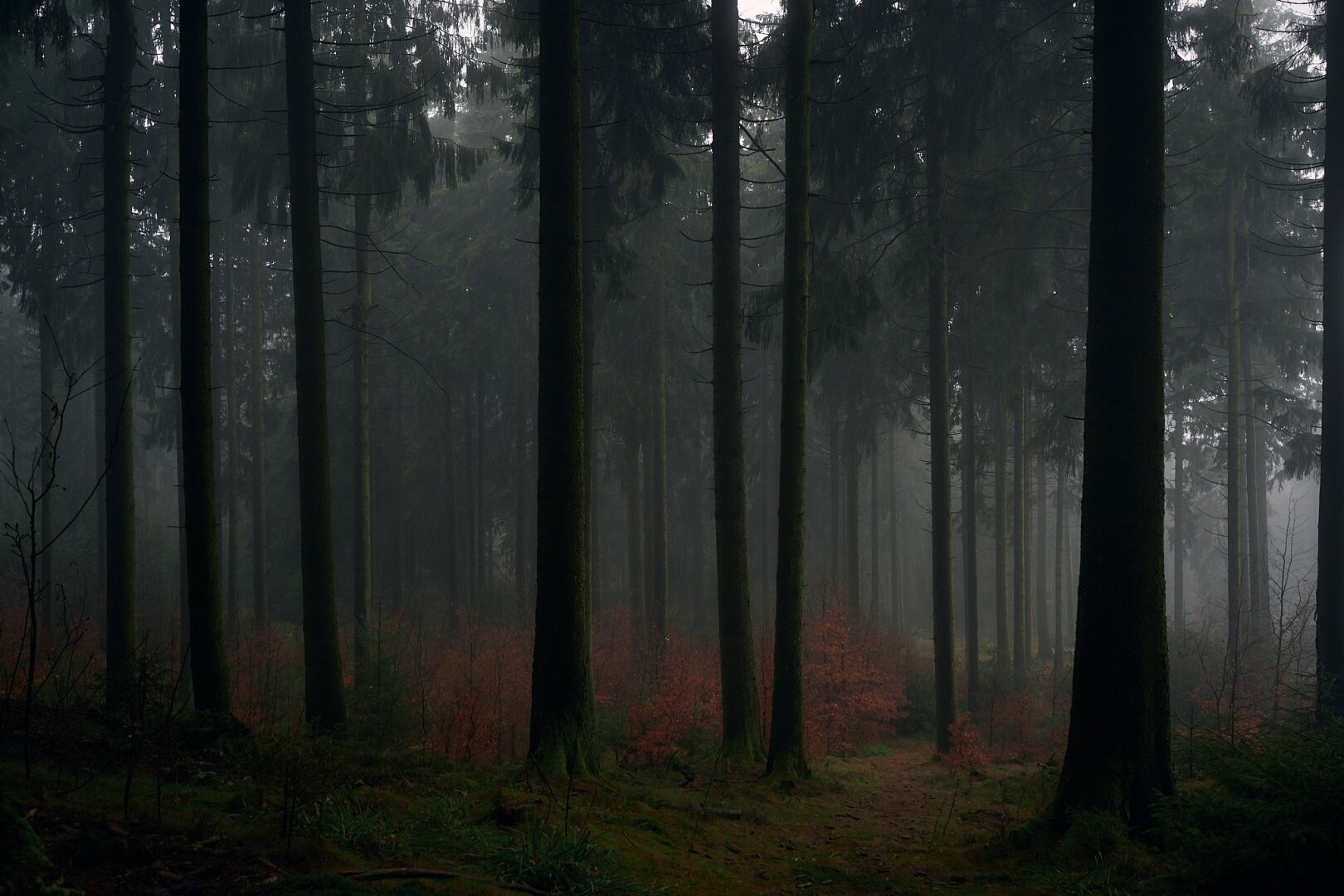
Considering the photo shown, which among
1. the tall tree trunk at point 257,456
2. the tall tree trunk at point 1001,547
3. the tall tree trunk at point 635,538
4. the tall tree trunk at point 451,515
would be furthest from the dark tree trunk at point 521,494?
the tall tree trunk at point 1001,547

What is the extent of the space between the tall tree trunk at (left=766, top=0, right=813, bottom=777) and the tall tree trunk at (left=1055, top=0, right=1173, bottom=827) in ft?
12.2

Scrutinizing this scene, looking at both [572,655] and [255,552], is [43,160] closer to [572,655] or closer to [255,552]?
[255,552]

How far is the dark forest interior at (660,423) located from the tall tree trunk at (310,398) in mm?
76

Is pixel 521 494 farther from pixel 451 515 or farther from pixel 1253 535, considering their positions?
pixel 1253 535

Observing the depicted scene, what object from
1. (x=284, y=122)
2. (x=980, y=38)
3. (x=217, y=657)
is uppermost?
(x=980, y=38)

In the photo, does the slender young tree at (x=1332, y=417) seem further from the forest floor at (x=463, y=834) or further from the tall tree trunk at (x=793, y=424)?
the tall tree trunk at (x=793, y=424)

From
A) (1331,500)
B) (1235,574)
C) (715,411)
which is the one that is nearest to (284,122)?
(715,411)

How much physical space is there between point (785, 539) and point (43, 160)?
1918cm

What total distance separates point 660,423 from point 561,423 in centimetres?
1236

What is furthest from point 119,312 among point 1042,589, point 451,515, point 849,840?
point 1042,589

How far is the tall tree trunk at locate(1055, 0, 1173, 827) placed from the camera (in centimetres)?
627

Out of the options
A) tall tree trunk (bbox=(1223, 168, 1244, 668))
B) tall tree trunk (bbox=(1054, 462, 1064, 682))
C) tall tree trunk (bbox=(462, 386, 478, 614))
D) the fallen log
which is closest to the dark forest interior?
the fallen log

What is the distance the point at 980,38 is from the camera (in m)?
12.9

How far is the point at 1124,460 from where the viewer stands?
21.1ft
